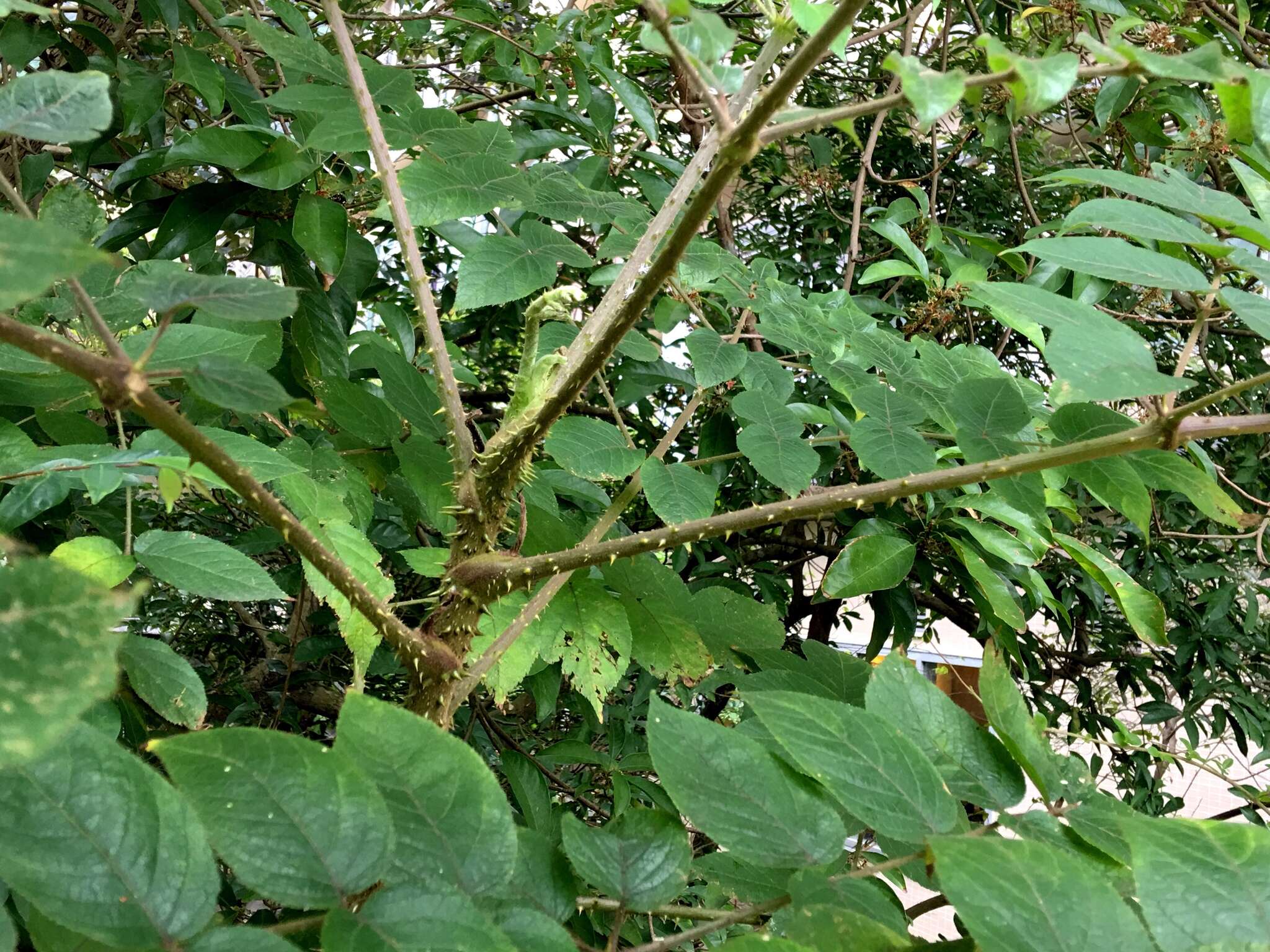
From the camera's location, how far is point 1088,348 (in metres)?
0.25

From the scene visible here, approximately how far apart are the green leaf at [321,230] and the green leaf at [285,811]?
1.44 ft

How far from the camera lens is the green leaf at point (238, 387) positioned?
7.1 inches

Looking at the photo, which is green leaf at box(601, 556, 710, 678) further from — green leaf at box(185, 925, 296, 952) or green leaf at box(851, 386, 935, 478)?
green leaf at box(185, 925, 296, 952)

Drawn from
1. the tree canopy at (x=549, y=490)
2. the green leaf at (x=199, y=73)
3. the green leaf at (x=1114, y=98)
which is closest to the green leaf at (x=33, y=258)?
the tree canopy at (x=549, y=490)

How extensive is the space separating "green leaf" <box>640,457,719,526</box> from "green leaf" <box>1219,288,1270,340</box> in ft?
0.74

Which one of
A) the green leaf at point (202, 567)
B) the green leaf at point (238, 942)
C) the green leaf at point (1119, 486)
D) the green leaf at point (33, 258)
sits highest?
the green leaf at point (33, 258)

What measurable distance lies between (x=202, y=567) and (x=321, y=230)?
11.3 inches

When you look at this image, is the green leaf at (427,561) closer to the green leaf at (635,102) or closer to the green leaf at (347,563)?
the green leaf at (347,563)

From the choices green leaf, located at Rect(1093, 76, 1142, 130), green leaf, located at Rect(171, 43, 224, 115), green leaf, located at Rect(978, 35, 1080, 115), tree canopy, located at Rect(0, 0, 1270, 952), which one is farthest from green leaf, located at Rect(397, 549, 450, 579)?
green leaf, located at Rect(1093, 76, 1142, 130)

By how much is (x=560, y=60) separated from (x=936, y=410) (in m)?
0.82

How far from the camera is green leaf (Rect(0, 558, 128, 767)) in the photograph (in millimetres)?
126

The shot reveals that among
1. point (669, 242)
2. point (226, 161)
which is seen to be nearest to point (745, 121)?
point (669, 242)

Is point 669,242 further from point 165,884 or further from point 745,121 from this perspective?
point 165,884

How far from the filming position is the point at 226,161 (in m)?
0.57
